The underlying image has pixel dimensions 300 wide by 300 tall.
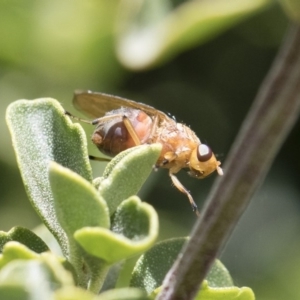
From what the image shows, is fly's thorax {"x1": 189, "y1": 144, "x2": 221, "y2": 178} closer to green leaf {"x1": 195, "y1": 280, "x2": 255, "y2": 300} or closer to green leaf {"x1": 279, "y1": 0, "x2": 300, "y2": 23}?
green leaf {"x1": 195, "y1": 280, "x2": 255, "y2": 300}

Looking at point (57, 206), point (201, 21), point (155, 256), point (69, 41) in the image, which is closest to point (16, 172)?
point (69, 41)

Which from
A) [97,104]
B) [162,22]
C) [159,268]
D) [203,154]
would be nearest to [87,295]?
[159,268]

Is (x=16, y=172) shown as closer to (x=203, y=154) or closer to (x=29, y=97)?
(x=29, y=97)

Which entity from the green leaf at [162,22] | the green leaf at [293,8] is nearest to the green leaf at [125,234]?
the green leaf at [293,8]

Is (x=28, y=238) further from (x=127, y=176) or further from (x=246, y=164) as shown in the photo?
(x=246, y=164)

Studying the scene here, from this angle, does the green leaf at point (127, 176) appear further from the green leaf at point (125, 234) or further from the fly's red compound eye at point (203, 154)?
the fly's red compound eye at point (203, 154)

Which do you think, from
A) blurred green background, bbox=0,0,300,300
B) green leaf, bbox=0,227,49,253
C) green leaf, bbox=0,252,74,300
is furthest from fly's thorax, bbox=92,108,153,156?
green leaf, bbox=0,252,74,300
